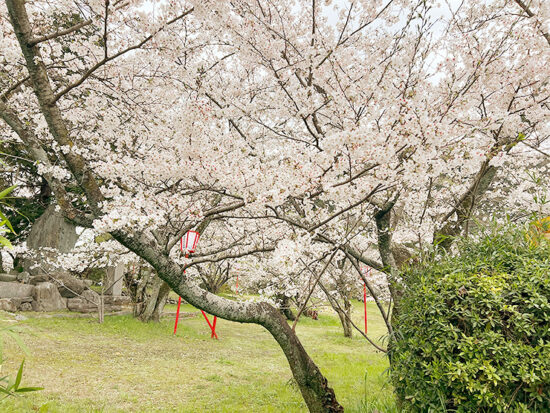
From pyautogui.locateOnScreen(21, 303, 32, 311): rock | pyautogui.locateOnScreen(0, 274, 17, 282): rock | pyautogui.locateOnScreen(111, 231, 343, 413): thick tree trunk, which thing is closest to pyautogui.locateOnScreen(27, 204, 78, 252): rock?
pyautogui.locateOnScreen(0, 274, 17, 282): rock

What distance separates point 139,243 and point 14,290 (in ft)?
31.3

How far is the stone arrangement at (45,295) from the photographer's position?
33.1 feet

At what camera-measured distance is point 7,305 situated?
31.1 feet

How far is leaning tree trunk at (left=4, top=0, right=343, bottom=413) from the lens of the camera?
10.4 feet

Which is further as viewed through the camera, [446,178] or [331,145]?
[446,178]

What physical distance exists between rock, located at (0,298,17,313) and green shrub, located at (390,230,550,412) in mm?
10421

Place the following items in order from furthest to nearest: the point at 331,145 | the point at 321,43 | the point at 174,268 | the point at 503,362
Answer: the point at 321,43
the point at 174,268
the point at 331,145
the point at 503,362

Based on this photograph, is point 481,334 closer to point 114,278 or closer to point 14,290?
point 114,278

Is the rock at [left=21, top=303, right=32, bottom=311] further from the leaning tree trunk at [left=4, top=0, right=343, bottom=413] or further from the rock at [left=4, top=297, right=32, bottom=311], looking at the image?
the leaning tree trunk at [left=4, top=0, right=343, bottom=413]

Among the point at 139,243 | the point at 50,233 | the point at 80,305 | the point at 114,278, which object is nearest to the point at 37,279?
the point at 80,305

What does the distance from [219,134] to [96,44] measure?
8.77 feet

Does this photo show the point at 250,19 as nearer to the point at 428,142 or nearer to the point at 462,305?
the point at 428,142

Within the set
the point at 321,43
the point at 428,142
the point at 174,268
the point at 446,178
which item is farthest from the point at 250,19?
the point at 446,178

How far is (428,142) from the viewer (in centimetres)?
317
